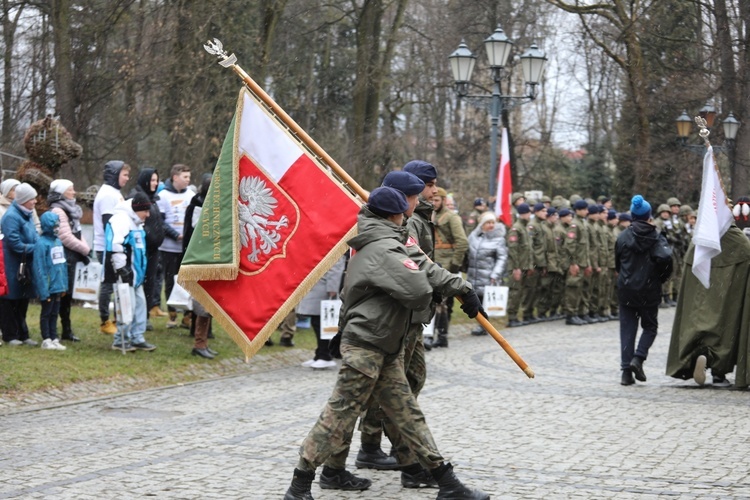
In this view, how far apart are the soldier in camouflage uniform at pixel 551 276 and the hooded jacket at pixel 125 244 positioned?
9.20 metres

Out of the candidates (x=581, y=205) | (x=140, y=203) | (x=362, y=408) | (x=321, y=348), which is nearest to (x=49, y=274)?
(x=140, y=203)

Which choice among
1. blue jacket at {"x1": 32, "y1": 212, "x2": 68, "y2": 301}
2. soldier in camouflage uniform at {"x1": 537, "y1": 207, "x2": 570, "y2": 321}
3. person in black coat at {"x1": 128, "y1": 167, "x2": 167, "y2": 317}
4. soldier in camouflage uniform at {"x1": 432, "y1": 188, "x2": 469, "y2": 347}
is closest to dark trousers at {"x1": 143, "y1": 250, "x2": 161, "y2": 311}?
person in black coat at {"x1": 128, "y1": 167, "x2": 167, "y2": 317}

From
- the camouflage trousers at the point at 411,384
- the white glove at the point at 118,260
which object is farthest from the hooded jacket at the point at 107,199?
the camouflage trousers at the point at 411,384

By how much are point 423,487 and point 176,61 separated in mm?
15309

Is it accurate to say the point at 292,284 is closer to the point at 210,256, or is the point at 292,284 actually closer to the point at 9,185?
the point at 210,256

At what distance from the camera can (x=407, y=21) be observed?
104 feet

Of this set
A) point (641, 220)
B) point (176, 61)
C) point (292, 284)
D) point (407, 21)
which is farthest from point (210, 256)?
point (407, 21)

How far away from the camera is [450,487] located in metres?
6.67

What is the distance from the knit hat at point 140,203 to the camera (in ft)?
41.4

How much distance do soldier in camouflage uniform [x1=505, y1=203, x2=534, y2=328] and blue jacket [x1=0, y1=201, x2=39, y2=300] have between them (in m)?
9.31

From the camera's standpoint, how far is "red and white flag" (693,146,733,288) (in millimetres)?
11672

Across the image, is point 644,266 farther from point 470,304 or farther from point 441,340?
point 470,304

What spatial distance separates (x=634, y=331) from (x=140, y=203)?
5685 millimetres

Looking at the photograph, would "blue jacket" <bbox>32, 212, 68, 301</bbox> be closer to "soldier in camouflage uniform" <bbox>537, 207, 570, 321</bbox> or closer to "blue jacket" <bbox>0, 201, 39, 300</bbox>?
"blue jacket" <bbox>0, 201, 39, 300</bbox>
